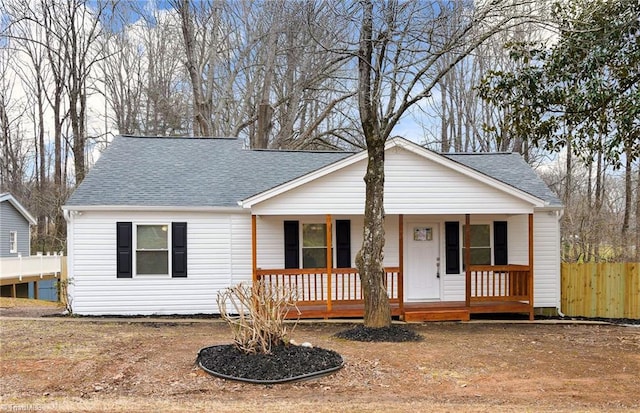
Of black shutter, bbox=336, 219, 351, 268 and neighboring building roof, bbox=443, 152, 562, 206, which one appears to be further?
neighboring building roof, bbox=443, 152, 562, 206

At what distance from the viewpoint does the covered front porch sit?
11945 mm

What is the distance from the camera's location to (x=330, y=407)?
5875 mm

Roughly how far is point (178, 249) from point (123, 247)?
1164 millimetres

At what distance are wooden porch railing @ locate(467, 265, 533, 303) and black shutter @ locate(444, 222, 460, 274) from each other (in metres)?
0.53

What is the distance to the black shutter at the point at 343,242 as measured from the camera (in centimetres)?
1317

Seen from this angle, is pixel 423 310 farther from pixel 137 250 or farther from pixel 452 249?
pixel 137 250

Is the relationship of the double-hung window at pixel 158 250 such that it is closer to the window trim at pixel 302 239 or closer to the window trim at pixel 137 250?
the window trim at pixel 137 250

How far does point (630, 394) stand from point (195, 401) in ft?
16.1

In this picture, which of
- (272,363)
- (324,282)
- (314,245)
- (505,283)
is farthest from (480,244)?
(272,363)

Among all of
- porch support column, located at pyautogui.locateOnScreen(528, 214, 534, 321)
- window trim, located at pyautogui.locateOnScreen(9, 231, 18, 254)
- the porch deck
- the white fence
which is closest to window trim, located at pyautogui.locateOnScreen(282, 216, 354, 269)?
the porch deck

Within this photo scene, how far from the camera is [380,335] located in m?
9.76

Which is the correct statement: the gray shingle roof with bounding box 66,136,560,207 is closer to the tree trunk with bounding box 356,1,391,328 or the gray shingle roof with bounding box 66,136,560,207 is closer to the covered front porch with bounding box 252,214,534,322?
the covered front porch with bounding box 252,214,534,322

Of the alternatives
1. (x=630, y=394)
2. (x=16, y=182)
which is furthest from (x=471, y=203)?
(x=16, y=182)

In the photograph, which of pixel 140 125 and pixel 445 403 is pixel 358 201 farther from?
pixel 140 125
